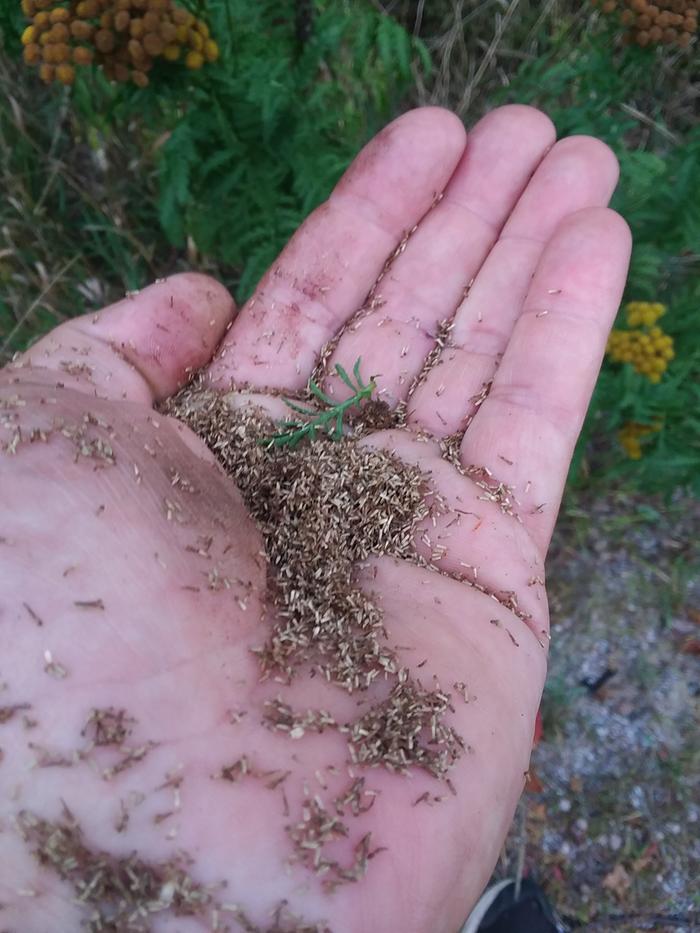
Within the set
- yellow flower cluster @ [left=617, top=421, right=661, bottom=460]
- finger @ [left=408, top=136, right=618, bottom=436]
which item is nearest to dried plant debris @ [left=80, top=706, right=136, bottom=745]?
finger @ [left=408, top=136, right=618, bottom=436]

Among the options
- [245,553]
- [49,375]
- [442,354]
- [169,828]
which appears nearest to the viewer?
[169,828]

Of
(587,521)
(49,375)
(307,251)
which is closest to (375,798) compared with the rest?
(49,375)

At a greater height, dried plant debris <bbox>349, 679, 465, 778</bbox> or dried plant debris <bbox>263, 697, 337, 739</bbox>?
dried plant debris <bbox>349, 679, 465, 778</bbox>

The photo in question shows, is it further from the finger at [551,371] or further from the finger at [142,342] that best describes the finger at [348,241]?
the finger at [551,371]

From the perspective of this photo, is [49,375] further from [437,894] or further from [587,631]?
[587,631]

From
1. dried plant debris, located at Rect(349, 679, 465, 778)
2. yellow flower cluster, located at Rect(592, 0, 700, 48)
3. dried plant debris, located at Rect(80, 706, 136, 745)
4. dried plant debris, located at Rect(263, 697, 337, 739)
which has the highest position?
yellow flower cluster, located at Rect(592, 0, 700, 48)

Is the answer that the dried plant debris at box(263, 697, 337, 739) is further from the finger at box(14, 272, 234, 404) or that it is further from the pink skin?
the finger at box(14, 272, 234, 404)

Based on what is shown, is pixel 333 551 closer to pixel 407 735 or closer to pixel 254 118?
pixel 407 735
